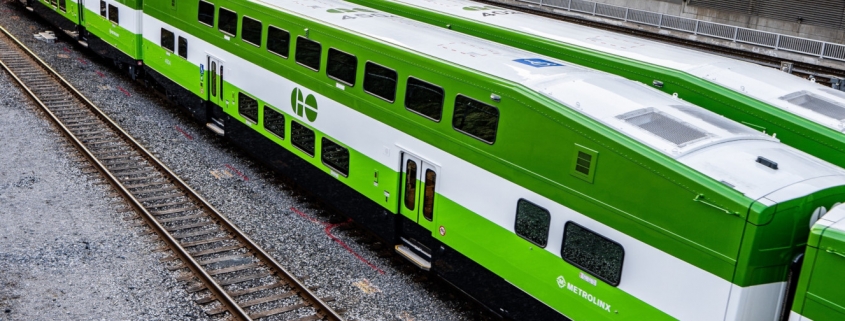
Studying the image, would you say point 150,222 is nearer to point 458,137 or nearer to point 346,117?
point 346,117

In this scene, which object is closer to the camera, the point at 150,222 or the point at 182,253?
the point at 182,253

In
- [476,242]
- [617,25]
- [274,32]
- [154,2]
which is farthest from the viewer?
[617,25]

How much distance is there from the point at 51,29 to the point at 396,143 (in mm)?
21318

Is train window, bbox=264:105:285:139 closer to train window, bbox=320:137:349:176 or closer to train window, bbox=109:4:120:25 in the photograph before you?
train window, bbox=320:137:349:176

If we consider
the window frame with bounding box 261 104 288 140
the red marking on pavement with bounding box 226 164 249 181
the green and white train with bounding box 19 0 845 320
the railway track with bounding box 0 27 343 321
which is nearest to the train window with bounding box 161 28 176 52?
the railway track with bounding box 0 27 343 321

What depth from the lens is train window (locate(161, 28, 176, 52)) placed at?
18.7m

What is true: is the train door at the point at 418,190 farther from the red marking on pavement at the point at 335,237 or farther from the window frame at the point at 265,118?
the window frame at the point at 265,118

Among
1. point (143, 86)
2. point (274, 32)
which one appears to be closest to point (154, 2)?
point (143, 86)

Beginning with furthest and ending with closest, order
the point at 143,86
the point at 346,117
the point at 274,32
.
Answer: the point at 143,86 < the point at 274,32 < the point at 346,117

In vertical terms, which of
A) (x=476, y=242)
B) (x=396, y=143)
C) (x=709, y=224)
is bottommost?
(x=476, y=242)

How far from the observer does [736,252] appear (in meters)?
7.35

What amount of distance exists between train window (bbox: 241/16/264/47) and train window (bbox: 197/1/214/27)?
1400 millimetres

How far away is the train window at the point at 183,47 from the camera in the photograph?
18.0 metres

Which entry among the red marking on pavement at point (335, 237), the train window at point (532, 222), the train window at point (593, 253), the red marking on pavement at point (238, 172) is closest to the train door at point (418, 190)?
the red marking on pavement at point (335, 237)
